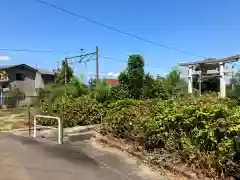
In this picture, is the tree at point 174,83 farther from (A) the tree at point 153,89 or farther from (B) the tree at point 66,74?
(B) the tree at point 66,74

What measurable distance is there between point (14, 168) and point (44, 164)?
0.67m

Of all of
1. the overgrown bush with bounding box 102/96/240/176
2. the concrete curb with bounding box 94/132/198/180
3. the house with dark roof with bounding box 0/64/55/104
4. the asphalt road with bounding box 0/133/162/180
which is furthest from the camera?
the house with dark roof with bounding box 0/64/55/104

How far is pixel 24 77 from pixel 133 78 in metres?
27.7

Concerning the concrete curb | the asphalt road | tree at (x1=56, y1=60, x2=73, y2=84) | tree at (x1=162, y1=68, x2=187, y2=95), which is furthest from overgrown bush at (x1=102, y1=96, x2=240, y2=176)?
tree at (x1=56, y1=60, x2=73, y2=84)

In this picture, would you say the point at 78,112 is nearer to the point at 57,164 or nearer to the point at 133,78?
the point at 133,78

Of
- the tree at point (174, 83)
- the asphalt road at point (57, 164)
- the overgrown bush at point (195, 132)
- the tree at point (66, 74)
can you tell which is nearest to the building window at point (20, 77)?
the tree at point (66, 74)

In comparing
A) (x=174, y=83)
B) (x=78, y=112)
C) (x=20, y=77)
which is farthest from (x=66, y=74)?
(x=20, y=77)

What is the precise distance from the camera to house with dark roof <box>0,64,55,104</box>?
3697cm

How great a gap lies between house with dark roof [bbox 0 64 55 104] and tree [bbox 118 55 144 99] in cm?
2135

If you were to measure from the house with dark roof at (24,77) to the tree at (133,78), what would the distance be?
21.4 metres

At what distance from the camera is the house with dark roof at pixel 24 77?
3697 centimetres

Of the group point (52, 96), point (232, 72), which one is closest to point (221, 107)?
point (52, 96)

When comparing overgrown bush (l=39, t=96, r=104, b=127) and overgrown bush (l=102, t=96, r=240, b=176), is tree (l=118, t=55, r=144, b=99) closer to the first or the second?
overgrown bush (l=39, t=96, r=104, b=127)

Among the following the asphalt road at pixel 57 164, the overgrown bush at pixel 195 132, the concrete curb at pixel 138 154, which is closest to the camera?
the overgrown bush at pixel 195 132
